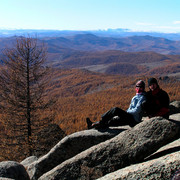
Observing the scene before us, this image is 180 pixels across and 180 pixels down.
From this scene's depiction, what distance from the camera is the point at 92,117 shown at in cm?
2850

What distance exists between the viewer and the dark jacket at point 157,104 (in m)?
6.66

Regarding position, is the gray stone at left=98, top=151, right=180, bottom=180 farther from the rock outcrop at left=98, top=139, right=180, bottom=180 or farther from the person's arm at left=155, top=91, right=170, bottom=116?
the person's arm at left=155, top=91, right=170, bottom=116

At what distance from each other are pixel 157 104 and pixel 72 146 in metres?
3.41

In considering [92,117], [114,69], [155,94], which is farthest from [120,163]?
[114,69]

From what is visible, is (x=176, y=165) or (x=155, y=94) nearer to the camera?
(x=176, y=165)

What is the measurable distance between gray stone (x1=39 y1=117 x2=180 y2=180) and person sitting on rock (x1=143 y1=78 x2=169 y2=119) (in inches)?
52.8

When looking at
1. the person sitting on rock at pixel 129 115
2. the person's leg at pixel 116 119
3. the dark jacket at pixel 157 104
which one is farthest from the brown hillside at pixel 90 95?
the dark jacket at pixel 157 104

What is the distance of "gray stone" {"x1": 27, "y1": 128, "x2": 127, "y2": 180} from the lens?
22.8 ft

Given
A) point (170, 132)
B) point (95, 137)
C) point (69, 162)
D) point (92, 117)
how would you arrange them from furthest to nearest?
1. point (92, 117)
2. point (95, 137)
3. point (69, 162)
4. point (170, 132)

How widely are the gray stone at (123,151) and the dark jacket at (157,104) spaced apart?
134cm

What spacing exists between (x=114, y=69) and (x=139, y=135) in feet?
478

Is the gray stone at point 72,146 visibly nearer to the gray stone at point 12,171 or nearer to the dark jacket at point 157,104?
the gray stone at point 12,171

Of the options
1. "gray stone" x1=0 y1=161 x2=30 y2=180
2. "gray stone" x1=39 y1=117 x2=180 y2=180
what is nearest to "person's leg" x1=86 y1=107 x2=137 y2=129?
"gray stone" x1=39 y1=117 x2=180 y2=180

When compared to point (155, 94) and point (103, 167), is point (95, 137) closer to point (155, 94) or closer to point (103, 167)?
point (103, 167)
